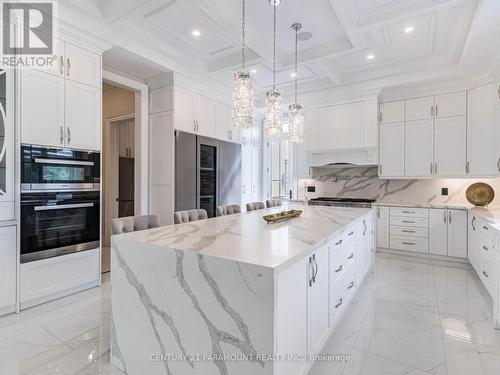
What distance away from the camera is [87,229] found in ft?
10.0

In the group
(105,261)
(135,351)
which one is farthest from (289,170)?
(135,351)

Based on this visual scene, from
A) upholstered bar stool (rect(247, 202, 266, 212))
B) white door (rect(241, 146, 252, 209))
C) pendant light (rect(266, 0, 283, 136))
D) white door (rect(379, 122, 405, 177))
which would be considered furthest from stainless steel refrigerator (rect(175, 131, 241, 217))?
white door (rect(379, 122, 405, 177))

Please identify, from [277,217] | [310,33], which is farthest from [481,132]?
[277,217]

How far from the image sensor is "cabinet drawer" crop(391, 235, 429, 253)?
14.2 ft

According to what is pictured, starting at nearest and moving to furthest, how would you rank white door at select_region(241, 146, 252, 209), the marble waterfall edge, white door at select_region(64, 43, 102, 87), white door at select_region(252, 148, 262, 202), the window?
the marble waterfall edge < white door at select_region(64, 43, 102, 87) < white door at select_region(241, 146, 252, 209) < white door at select_region(252, 148, 262, 202) < the window

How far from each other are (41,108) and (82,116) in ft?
1.25

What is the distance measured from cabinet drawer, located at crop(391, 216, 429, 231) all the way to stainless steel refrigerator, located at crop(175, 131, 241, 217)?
8.94 ft

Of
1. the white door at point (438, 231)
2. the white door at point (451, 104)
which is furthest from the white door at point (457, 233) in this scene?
the white door at point (451, 104)

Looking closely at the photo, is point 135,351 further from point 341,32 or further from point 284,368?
point 341,32

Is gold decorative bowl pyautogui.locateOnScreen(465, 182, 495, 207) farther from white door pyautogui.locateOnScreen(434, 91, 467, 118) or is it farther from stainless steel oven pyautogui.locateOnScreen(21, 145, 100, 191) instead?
stainless steel oven pyautogui.locateOnScreen(21, 145, 100, 191)

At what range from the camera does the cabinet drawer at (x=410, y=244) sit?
432 centimetres

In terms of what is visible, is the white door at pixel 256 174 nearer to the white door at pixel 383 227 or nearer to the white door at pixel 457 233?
the white door at pixel 383 227

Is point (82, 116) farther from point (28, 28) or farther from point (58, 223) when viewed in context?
point (58, 223)

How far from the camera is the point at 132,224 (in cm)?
216
